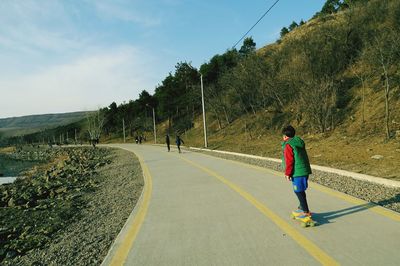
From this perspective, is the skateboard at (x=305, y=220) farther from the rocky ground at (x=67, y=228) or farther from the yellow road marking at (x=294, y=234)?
the rocky ground at (x=67, y=228)

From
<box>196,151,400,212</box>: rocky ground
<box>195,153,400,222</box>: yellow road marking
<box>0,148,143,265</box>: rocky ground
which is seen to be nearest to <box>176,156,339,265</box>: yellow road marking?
<box>195,153,400,222</box>: yellow road marking

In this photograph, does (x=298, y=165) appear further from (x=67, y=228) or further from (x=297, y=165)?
(x=67, y=228)

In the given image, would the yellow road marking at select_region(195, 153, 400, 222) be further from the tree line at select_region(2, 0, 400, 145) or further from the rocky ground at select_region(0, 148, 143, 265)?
the tree line at select_region(2, 0, 400, 145)

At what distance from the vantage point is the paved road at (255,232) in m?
4.73

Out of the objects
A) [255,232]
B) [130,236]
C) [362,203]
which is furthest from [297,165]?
[130,236]

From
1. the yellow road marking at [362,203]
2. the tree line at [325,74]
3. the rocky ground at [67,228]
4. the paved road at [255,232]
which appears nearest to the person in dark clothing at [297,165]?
the paved road at [255,232]

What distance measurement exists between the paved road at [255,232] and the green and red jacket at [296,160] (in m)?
0.98

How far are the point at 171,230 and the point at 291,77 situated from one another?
2823 centimetres

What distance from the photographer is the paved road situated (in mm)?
4727

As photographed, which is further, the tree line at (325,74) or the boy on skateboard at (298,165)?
the tree line at (325,74)

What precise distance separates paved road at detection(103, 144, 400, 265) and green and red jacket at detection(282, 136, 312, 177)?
0.98 m

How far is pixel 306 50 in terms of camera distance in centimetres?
3188

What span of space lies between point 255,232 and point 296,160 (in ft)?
4.80

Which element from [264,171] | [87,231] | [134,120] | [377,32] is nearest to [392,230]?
[87,231]
